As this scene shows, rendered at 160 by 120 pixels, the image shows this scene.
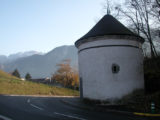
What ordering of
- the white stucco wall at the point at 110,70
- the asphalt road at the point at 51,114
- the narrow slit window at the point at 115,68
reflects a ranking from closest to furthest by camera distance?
1. the asphalt road at the point at 51,114
2. the white stucco wall at the point at 110,70
3. the narrow slit window at the point at 115,68

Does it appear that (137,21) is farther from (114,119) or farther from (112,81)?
(114,119)

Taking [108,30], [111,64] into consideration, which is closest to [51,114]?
[111,64]

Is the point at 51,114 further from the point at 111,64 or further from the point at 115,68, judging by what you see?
the point at 115,68

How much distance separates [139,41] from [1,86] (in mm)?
23229

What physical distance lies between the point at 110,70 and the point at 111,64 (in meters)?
0.49

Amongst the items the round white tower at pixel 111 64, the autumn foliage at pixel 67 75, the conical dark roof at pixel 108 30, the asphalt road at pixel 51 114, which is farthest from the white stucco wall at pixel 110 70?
the autumn foliage at pixel 67 75

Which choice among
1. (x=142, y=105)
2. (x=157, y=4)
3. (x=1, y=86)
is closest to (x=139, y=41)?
(x=157, y=4)

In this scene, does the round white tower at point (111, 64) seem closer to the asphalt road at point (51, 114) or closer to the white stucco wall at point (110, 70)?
the white stucco wall at point (110, 70)

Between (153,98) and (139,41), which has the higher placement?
(139,41)

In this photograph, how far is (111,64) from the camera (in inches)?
576

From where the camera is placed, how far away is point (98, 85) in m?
14.7

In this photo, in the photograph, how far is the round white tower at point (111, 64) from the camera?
14516 millimetres

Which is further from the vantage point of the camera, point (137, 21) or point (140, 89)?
point (137, 21)

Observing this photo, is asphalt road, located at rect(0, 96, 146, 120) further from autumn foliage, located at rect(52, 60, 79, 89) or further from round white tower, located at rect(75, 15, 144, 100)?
autumn foliage, located at rect(52, 60, 79, 89)
